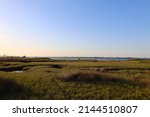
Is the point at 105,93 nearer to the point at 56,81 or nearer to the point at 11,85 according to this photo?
the point at 56,81

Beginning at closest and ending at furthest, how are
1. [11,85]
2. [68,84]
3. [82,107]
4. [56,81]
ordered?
1. [82,107]
2. [11,85]
3. [68,84]
4. [56,81]

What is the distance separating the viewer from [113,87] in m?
22.8

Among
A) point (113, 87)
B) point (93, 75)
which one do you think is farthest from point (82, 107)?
point (93, 75)

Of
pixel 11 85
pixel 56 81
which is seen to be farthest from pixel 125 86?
pixel 11 85

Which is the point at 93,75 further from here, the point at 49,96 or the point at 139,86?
the point at 49,96

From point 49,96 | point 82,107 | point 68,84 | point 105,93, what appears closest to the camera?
point 82,107

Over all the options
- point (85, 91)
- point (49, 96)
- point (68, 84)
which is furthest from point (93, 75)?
point (49, 96)

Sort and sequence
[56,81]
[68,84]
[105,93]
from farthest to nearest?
[56,81], [68,84], [105,93]

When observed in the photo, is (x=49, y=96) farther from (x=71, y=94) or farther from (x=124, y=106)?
(x=124, y=106)

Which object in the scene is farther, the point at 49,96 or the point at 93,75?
the point at 93,75

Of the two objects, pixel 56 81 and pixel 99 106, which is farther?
pixel 56 81

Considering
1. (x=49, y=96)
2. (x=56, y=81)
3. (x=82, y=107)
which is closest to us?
(x=82, y=107)

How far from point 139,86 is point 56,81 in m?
9.36

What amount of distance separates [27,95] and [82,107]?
6539 mm
